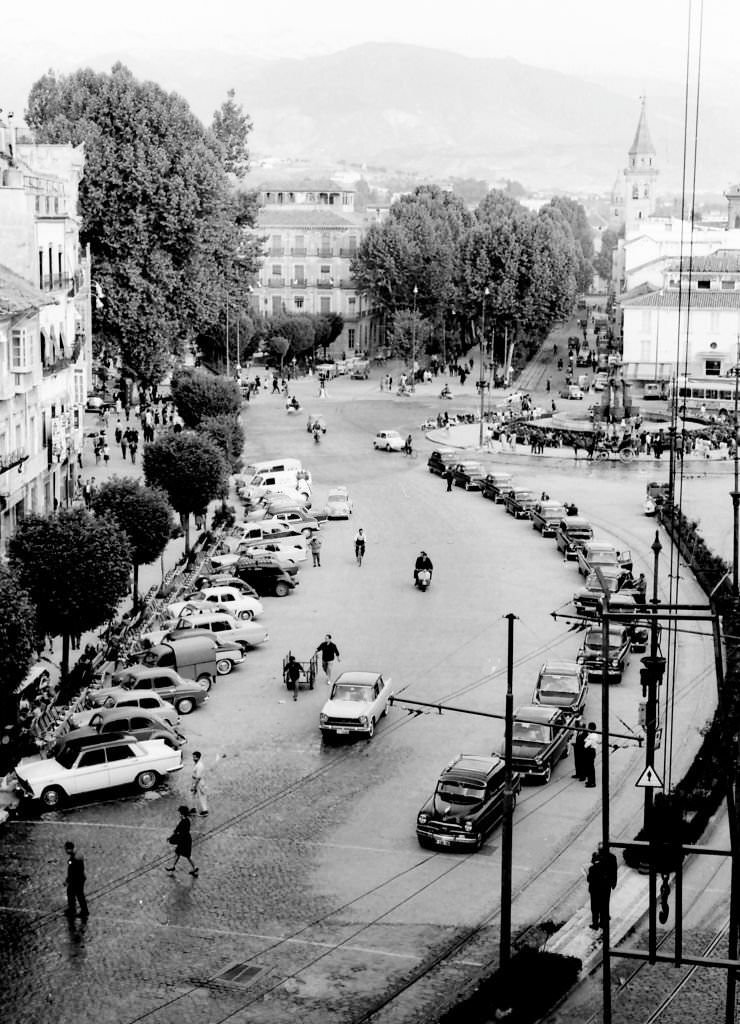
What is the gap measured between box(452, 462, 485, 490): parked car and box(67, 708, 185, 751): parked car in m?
34.0

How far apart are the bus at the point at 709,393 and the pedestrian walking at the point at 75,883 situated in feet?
229

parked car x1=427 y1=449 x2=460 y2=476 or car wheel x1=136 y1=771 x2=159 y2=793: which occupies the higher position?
parked car x1=427 y1=449 x2=460 y2=476

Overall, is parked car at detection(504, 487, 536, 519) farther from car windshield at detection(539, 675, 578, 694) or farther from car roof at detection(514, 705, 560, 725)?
car roof at detection(514, 705, 560, 725)

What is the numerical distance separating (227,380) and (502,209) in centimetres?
5314

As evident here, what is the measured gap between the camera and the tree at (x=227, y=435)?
185ft

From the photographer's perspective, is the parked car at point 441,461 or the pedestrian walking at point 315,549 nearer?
the pedestrian walking at point 315,549

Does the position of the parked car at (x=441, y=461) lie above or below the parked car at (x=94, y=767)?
above

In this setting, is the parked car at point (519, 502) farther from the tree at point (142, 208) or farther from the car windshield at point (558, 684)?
the car windshield at point (558, 684)

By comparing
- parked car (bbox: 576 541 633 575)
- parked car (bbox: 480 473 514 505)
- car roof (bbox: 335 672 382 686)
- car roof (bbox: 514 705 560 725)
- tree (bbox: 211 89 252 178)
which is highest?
tree (bbox: 211 89 252 178)

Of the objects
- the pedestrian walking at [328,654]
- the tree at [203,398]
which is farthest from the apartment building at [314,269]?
the pedestrian walking at [328,654]

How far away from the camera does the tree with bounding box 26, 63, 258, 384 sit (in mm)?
71938

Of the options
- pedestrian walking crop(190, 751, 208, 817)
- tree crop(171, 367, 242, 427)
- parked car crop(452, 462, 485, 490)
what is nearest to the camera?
pedestrian walking crop(190, 751, 208, 817)

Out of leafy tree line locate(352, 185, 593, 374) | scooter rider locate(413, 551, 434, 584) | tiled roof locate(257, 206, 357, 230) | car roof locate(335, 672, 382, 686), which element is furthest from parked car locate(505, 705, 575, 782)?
tiled roof locate(257, 206, 357, 230)

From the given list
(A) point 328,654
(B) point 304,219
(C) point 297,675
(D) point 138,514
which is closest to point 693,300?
(B) point 304,219
